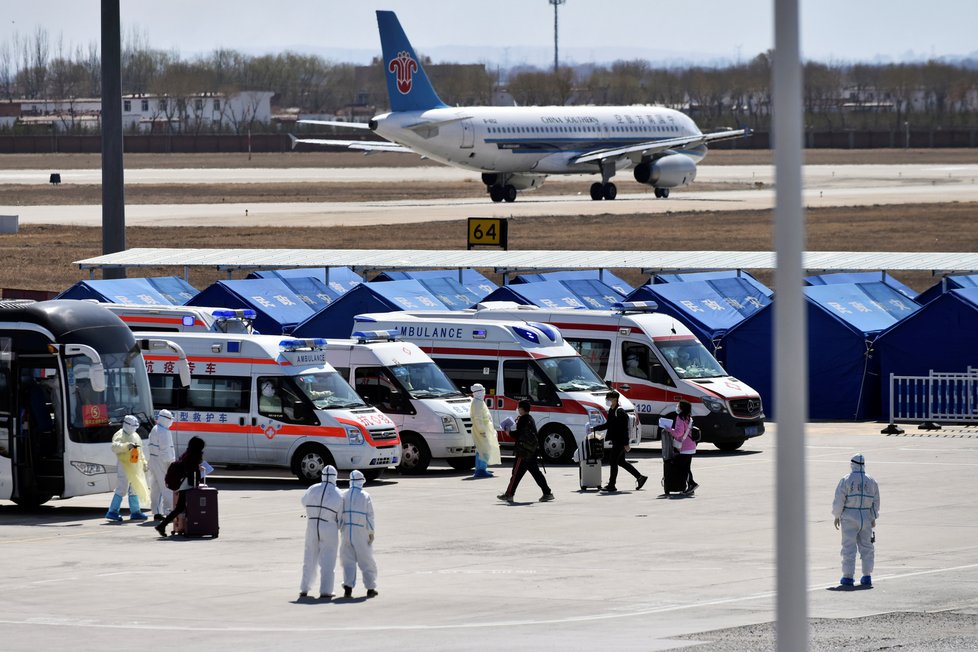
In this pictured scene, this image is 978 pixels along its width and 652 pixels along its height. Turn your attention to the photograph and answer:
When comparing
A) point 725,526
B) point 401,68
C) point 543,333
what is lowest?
point 725,526

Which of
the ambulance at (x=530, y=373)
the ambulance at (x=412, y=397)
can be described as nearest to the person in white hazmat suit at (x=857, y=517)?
the ambulance at (x=530, y=373)

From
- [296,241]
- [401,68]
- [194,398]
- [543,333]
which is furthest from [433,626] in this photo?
[401,68]

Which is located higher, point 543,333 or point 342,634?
point 543,333

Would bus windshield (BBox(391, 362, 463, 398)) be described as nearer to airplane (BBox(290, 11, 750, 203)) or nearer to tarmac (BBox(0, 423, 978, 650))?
tarmac (BBox(0, 423, 978, 650))

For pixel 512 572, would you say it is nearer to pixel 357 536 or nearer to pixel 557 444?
pixel 357 536

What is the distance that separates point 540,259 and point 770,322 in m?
7.89

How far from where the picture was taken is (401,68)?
76.5m

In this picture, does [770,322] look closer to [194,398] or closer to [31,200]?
[194,398]

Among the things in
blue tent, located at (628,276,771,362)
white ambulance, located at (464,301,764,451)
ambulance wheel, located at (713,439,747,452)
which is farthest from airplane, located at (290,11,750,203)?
ambulance wheel, located at (713,439,747,452)

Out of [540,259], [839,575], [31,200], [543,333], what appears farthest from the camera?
[31,200]

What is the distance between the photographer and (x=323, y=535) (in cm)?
1591

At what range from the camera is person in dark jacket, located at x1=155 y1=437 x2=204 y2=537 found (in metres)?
19.9

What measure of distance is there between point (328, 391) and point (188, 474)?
4961 mm

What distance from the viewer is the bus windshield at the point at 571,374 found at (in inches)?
1062
